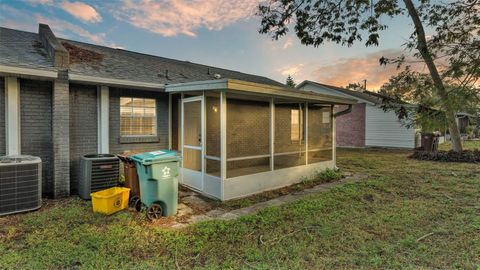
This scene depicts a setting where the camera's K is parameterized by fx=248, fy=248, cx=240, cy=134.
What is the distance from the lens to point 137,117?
Result: 673 centimetres

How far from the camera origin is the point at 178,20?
9609 millimetres

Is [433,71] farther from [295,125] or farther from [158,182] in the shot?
[158,182]

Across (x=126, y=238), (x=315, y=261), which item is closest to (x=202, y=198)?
(x=126, y=238)

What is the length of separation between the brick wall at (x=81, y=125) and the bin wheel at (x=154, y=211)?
2630 millimetres

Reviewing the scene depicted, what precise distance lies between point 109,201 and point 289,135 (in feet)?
15.7

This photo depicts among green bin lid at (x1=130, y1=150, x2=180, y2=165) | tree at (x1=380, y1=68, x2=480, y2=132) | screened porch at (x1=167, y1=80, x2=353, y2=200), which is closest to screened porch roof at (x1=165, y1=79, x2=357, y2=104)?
screened porch at (x1=167, y1=80, x2=353, y2=200)

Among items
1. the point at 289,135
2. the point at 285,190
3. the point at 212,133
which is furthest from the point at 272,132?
the point at 212,133

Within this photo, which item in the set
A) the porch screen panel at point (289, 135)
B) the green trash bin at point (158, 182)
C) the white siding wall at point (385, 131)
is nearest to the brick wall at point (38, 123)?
the green trash bin at point (158, 182)

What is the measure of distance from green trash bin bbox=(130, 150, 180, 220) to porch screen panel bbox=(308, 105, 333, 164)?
15.4 feet

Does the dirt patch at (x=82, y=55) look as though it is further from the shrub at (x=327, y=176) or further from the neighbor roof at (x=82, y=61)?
the shrub at (x=327, y=176)

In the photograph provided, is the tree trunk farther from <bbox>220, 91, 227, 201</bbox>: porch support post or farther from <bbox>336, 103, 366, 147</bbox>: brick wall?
<bbox>220, 91, 227, 201</bbox>: porch support post

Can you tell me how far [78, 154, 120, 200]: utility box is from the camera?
17.4 feet

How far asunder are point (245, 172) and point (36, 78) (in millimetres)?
4890

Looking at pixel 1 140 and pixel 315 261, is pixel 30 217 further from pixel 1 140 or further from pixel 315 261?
pixel 315 261
